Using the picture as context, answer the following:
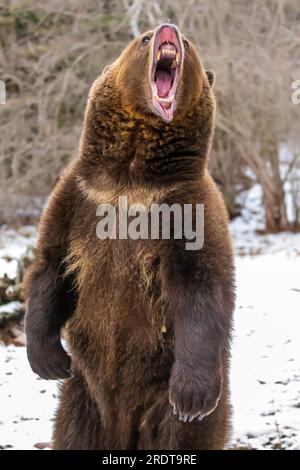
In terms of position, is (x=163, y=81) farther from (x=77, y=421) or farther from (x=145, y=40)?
(x=77, y=421)

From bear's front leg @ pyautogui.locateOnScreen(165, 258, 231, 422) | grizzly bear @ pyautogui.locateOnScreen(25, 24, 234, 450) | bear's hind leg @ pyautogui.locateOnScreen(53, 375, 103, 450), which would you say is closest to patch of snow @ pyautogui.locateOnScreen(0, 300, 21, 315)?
bear's hind leg @ pyautogui.locateOnScreen(53, 375, 103, 450)

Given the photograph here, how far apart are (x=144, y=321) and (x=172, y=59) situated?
1.17 meters

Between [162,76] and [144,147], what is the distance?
0.38 m

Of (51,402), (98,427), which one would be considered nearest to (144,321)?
(98,427)

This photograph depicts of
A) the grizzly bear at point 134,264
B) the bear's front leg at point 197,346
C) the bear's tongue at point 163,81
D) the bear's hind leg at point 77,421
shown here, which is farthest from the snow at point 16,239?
the bear's front leg at point 197,346

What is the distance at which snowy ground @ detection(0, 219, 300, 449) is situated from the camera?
5000mm

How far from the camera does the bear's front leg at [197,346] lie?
3279 mm

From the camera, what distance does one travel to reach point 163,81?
3.71m

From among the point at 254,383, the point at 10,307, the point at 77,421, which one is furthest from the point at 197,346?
the point at 10,307

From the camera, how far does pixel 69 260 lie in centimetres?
368

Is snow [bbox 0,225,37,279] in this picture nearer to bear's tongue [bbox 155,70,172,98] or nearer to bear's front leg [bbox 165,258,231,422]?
bear's tongue [bbox 155,70,172,98]

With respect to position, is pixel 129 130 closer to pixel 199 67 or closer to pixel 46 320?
pixel 199 67

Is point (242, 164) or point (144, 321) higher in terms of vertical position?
point (242, 164)

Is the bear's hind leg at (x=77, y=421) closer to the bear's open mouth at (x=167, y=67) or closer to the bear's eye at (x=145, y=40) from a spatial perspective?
the bear's open mouth at (x=167, y=67)
